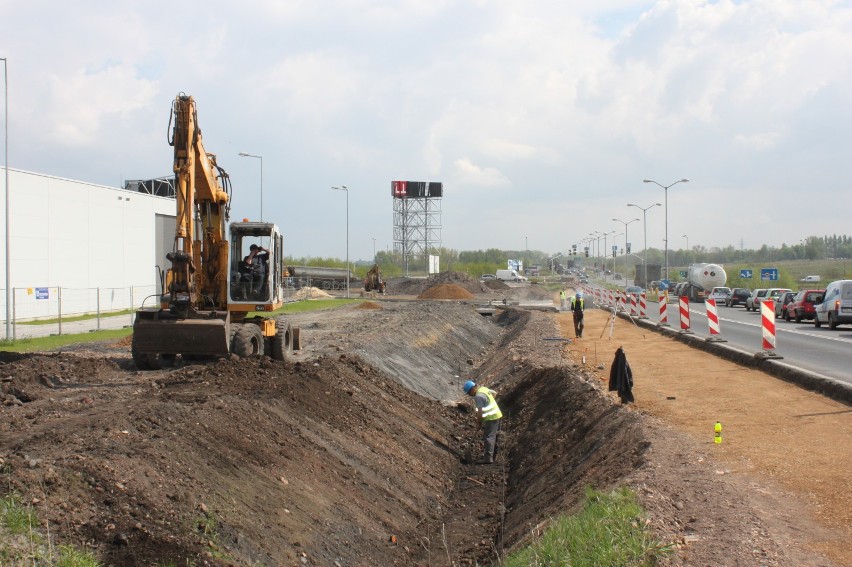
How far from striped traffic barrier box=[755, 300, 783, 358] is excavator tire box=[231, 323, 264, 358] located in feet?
35.3

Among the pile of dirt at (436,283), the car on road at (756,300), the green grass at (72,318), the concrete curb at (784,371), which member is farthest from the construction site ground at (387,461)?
the pile of dirt at (436,283)

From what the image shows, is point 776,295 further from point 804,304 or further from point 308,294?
point 308,294

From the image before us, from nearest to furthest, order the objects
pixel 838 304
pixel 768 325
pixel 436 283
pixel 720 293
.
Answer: pixel 768 325 → pixel 838 304 → pixel 720 293 → pixel 436 283

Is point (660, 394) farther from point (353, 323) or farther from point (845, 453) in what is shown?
point (353, 323)

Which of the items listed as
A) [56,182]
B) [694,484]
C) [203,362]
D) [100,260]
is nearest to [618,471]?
[694,484]

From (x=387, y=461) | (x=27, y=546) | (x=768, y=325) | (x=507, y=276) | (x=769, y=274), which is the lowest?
(x=387, y=461)

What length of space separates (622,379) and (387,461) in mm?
4171

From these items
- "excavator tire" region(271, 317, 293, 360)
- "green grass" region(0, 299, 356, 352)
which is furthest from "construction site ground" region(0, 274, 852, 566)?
"green grass" region(0, 299, 356, 352)

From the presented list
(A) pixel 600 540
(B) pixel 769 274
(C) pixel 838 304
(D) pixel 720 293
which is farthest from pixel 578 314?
(B) pixel 769 274

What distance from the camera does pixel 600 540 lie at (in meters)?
6.91

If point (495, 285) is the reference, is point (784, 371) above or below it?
below

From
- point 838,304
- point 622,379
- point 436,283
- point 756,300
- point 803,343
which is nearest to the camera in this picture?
point 622,379

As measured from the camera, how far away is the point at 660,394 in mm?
15180

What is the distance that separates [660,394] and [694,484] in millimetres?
6792
